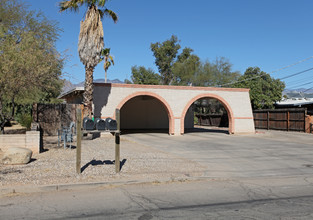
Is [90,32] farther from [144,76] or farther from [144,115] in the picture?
[144,76]

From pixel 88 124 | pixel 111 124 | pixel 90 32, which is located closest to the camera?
pixel 88 124

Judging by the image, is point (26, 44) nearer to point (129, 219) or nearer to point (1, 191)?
point (1, 191)

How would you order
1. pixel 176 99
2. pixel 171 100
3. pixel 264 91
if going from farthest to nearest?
pixel 264 91, pixel 176 99, pixel 171 100

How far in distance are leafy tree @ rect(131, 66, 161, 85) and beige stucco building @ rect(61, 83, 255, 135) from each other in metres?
21.7

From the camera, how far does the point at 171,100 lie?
26.3m

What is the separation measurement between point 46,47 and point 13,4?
3.14 meters

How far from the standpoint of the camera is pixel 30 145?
12.7 m

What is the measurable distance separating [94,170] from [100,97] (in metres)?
14.4

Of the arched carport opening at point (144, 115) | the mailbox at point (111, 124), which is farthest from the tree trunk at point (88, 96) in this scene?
the arched carport opening at point (144, 115)

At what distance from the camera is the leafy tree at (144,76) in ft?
184

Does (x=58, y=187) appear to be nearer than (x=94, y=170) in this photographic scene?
Yes

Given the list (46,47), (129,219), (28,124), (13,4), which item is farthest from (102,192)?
(28,124)

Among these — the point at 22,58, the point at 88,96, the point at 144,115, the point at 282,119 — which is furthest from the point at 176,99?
the point at 22,58

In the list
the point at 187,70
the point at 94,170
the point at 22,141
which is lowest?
the point at 94,170
